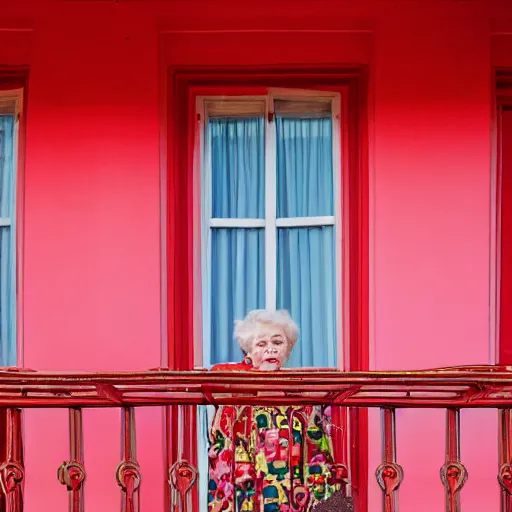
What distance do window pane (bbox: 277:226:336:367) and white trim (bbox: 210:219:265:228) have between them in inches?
4.4

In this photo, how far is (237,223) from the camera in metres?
4.55

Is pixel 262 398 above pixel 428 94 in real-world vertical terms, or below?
below

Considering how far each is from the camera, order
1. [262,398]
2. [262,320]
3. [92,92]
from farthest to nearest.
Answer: [92,92], [262,320], [262,398]

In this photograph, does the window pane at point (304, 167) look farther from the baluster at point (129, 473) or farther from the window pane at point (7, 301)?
the baluster at point (129, 473)

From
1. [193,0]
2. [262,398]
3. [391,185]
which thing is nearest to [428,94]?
[391,185]

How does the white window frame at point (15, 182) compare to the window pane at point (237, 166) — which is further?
the window pane at point (237, 166)

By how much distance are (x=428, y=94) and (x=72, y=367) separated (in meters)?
2.12

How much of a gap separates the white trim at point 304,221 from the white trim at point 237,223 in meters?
0.09

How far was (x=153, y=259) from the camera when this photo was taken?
438cm

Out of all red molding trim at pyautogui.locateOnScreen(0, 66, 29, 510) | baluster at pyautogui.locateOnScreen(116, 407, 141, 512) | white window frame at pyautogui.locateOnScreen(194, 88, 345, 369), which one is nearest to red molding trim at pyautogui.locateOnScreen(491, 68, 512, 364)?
white window frame at pyautogui.locateOnScreen(194, 88, 345, 369)

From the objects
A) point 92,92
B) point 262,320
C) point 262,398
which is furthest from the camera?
point 92,92

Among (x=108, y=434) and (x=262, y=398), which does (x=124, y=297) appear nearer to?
(x=108, y=434)

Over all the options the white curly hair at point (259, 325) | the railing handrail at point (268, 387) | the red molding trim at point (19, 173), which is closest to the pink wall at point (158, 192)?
the red molding trim at point (19, 173)

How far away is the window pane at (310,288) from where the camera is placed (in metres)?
4.47
